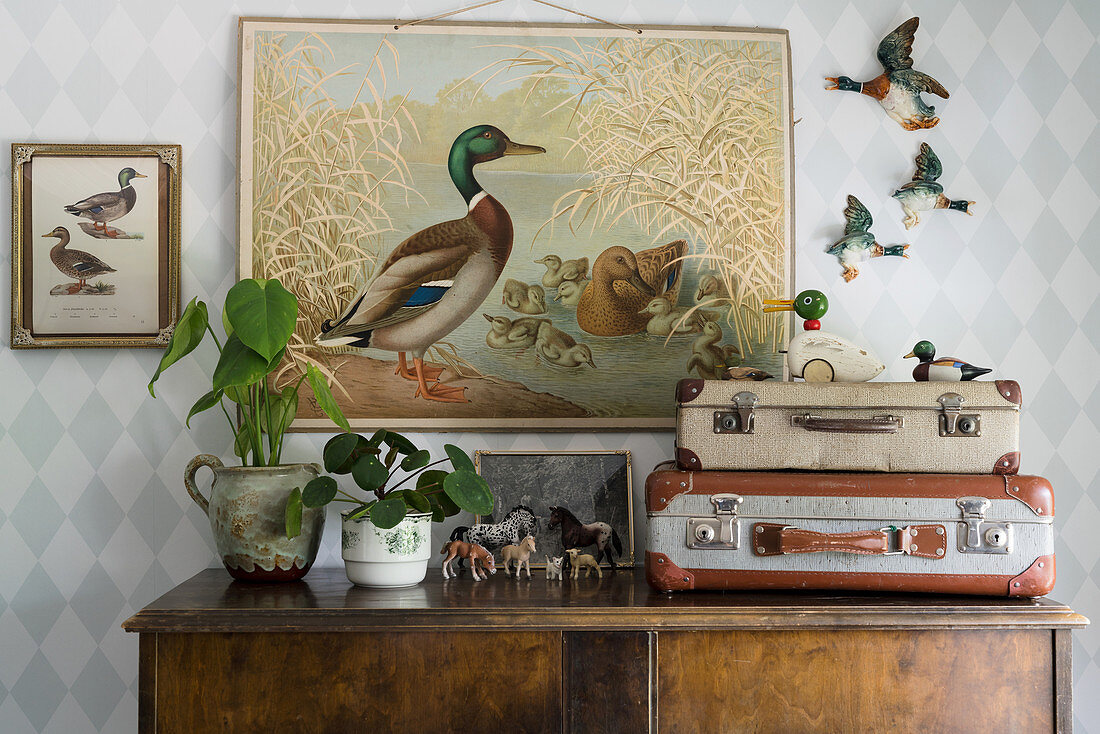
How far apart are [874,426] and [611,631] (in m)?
0.67

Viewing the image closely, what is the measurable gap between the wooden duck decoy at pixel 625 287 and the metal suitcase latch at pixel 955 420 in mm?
666

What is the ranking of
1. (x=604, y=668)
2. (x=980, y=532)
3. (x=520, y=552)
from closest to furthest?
(x=604, y=668), (x=980, y=532), (x=520, y=552)

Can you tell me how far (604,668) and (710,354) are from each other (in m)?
0.84

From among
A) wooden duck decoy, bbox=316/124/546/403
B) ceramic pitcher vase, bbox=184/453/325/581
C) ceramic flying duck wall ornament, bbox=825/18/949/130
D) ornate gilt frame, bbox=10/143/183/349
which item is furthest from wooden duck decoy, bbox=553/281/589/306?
ornate gilt frame, bbox=10/143/183/349

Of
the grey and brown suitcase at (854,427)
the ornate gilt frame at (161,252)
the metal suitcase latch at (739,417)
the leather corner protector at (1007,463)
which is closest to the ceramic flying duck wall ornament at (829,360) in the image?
the grey and brown suitcase at (854,427)

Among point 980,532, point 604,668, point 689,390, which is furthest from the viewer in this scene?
point 689,390

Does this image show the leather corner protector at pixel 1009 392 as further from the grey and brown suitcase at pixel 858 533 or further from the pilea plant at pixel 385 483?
the pilea plant at pixel 385 483

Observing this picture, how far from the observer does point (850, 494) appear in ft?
4.96

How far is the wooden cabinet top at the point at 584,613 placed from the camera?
4.52 ft

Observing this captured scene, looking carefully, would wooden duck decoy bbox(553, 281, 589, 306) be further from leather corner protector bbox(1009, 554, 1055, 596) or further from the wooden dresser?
leather corner protector bbox(1009, 554, 1055, 596)

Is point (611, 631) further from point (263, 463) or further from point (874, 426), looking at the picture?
point (263, 463)

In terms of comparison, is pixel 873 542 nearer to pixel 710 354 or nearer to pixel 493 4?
pixel 710 354

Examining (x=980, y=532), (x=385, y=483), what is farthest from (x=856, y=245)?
(x=385, y=483)

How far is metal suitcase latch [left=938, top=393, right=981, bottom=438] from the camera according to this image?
5.06ft
